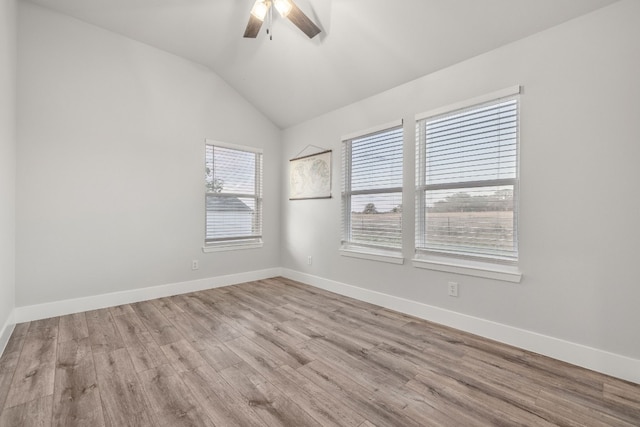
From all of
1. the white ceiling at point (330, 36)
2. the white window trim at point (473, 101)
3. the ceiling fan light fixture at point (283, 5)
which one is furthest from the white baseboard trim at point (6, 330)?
the white window trim at point (473, 101)

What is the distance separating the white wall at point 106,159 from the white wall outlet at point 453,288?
303 cm

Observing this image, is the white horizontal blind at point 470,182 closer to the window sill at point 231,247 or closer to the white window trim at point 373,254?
the white window trim at point 373,254

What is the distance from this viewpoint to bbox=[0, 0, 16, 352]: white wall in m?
2.29

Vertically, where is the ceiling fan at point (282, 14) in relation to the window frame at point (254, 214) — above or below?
above

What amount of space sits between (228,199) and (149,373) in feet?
8.85

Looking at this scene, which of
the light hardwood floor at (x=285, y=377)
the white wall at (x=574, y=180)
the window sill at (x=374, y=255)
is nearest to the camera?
the light hardwood floor at (x=285, y=377)

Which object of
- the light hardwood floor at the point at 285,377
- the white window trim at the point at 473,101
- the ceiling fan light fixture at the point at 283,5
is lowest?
the light hardwood floor at the point at 285,377

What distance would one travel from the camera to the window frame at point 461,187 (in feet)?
7.84

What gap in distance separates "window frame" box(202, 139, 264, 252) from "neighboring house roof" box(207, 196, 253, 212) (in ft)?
0.18

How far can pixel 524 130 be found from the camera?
2.33m

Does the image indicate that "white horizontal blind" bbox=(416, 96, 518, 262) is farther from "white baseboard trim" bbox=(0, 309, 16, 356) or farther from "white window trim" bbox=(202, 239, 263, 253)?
"white baseboard trim" bbox=(0, 309, 16, 356)

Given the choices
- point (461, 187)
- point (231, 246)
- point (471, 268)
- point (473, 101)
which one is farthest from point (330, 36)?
point (231, 246)

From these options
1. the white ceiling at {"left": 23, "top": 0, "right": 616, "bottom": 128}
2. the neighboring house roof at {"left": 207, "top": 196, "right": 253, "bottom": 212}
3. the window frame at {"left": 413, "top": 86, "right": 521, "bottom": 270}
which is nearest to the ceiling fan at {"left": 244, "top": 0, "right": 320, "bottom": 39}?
the white ceiling at {"left": 23, "top": 0, "right": 616, "bottom": 128}

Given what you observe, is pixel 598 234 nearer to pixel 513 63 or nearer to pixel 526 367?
pixel 526 367
